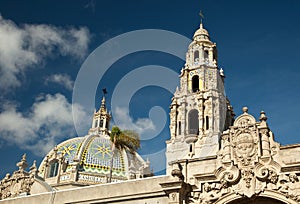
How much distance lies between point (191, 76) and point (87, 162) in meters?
18.0

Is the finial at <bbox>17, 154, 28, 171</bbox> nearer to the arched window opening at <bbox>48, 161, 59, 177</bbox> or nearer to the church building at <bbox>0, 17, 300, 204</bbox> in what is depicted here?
the church building at <bbox>0, 17, 300, 204</bbox>

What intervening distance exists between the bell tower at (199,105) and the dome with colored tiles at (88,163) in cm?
479

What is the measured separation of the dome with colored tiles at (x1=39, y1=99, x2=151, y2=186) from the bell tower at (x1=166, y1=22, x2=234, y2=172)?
4.79 meters

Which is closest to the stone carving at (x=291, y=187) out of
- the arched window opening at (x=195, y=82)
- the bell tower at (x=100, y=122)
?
the arched window opening at (x=195, y=82)

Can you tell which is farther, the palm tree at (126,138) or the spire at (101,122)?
the spire at (101,122)

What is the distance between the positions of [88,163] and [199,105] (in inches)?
603

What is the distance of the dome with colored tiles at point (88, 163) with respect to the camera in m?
46.9

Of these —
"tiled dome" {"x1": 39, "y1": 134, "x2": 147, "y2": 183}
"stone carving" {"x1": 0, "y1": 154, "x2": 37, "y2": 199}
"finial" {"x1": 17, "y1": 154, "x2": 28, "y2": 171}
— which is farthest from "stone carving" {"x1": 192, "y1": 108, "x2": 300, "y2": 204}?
"tiled dome" {"x1": 39, "y1": 134, "x2": 147, "y2": 183}

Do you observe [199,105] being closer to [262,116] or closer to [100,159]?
[100,159]

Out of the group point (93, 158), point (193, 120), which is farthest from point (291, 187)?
point (193, 120)

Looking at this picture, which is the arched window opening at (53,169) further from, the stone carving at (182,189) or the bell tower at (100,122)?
the stone carving at (182,189)

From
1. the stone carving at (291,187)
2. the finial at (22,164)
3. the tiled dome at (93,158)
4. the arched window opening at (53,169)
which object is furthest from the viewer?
the arched window opening at (53,169)

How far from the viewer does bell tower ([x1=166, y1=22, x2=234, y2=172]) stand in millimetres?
49312

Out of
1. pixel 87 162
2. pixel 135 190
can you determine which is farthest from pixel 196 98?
pixel 135 190
